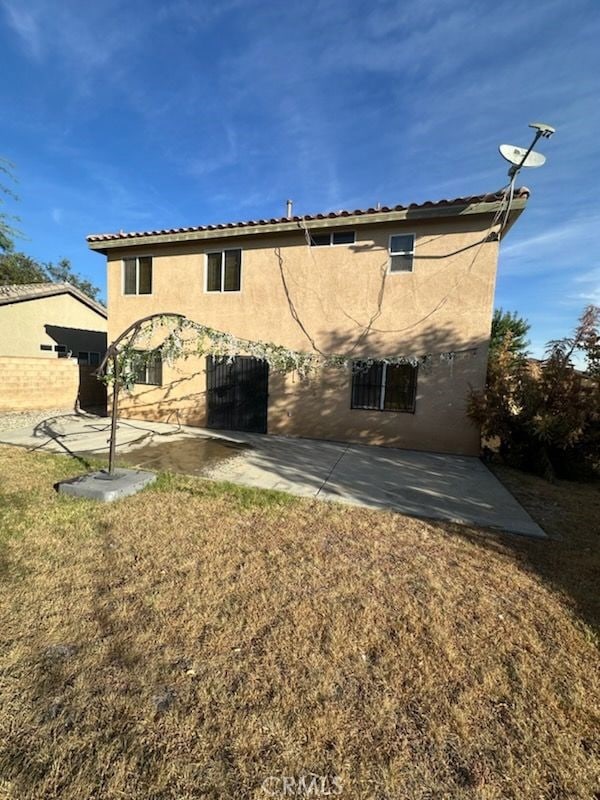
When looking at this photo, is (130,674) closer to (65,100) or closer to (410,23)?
(410,23)

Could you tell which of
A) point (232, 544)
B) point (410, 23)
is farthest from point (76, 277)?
point (232, 544)

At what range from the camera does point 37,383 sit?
11.3 metres

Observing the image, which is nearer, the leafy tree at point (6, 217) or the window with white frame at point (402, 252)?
the window with white frame at point (402, 252)

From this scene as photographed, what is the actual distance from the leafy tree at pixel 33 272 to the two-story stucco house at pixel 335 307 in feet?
60.3

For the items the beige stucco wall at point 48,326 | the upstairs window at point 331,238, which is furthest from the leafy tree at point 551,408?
the beige stucco wall at point 48,326

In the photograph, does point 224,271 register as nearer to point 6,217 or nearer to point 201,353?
point 201,353

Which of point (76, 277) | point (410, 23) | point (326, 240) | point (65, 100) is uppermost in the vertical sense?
point (76, 277)

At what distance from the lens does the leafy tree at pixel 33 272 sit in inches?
997

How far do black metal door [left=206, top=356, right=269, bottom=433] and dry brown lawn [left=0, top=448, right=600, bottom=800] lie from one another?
6.06m

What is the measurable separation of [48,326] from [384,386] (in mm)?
14908

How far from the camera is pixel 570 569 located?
3.46 metres

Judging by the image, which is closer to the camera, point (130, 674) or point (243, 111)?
point (130, 674)

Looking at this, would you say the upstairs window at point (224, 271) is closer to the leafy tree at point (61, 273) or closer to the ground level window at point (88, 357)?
the ground level window at point (88, 357)

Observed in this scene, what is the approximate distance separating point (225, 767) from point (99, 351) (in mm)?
19232
